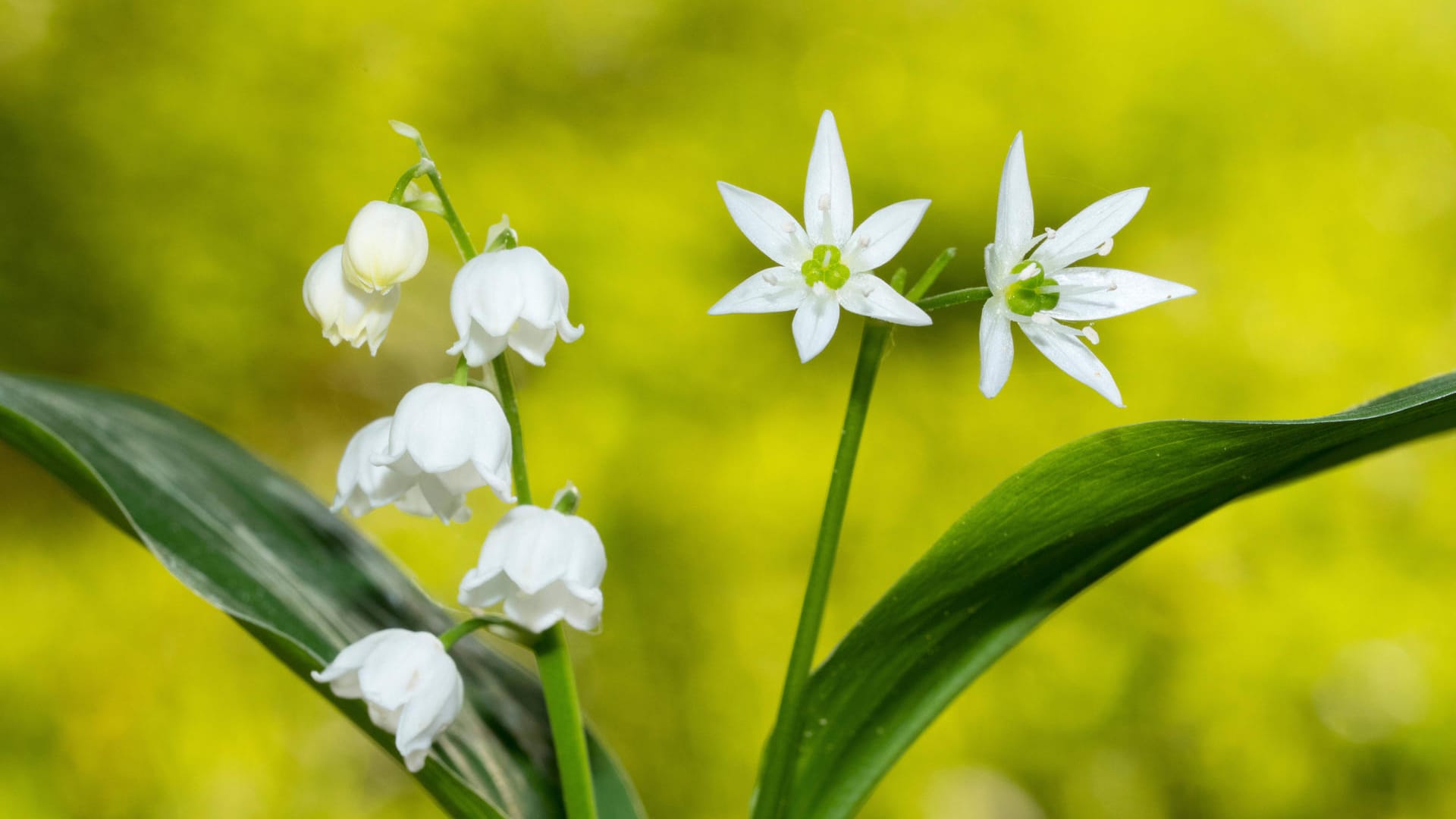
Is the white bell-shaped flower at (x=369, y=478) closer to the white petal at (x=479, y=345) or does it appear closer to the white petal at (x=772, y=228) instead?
the white petal at (x=479, y=345)

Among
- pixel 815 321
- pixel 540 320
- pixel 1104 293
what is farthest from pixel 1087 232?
pixel 540 320

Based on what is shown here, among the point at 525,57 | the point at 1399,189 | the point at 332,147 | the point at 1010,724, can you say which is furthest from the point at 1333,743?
the point at 332,147

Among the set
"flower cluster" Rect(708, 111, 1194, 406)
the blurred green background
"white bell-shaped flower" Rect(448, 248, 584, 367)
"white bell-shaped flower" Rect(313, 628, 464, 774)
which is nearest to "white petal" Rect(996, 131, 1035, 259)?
"flower cluster" Rect(708, 111, 1194, 406)

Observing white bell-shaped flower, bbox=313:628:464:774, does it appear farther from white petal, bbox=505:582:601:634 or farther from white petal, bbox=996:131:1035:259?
white petal, bbox=996:131:1035:259

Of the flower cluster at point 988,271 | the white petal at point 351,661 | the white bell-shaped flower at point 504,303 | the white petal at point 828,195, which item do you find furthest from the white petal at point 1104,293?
the white petal at point 351,661

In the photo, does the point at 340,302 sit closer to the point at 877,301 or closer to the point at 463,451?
the point at 463,451
